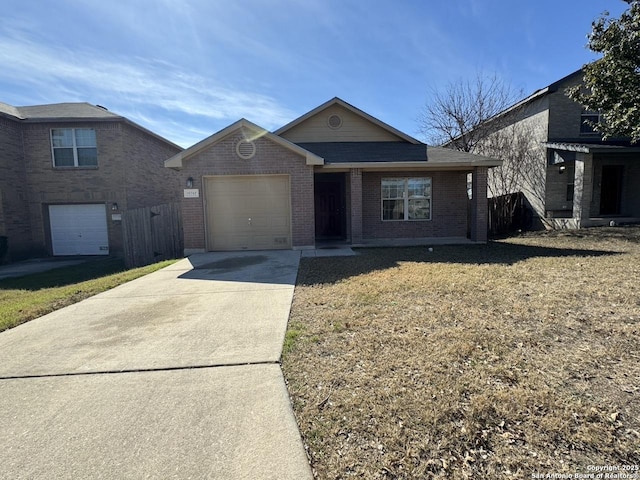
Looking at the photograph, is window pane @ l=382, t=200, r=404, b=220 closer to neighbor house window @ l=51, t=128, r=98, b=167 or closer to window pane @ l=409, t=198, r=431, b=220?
window pane @ l=409, t=198, r=431, b=220

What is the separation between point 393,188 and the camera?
1318cm

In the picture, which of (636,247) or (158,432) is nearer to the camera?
(158,432)

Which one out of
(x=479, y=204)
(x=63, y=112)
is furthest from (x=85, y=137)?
(x=479, y=204)

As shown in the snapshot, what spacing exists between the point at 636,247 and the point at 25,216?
22256 millimetres

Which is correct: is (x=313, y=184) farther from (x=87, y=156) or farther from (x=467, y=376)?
(x=87, y=156)

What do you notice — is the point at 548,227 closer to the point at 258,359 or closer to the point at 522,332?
the point at 522,332

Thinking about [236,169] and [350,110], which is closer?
[236,169]

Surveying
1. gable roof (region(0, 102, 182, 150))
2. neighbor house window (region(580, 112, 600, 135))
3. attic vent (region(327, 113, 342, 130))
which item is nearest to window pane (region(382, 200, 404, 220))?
attic vent (region(327, 113, 342, 130))

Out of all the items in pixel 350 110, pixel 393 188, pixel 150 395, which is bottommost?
pixel 150 395

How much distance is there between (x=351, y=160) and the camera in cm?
1170

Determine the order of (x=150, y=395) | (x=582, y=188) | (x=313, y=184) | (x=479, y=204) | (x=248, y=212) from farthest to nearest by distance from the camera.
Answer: (x=582, y=188)
(x=479, y=204)
(x=313, y=184)
(x=248, y=212)
(x=150, y=395)

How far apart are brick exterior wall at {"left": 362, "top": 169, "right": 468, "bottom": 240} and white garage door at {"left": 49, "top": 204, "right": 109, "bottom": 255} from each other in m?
11.3

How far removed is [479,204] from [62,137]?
17.1 meters

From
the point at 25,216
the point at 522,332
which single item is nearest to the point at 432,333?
the point at 522,332
